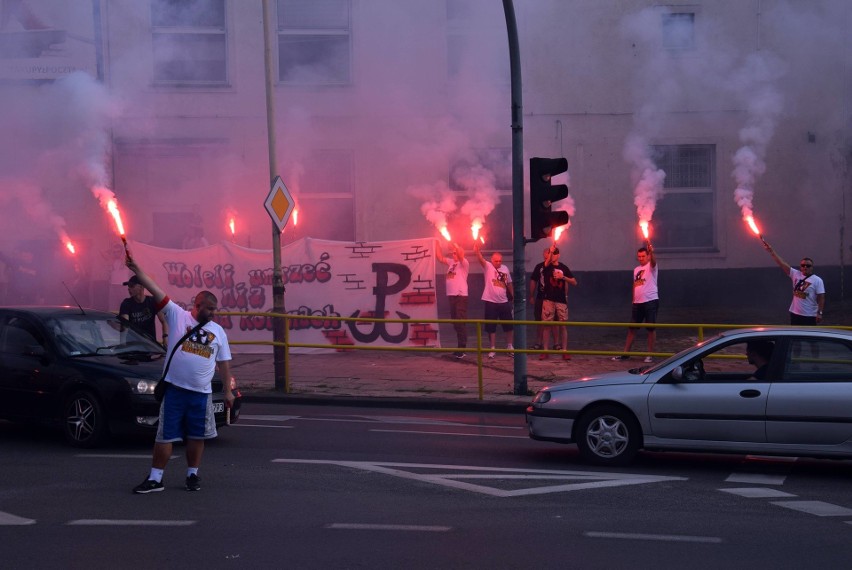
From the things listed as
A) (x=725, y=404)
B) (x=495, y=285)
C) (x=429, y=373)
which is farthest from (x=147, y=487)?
(x=495, y=285)

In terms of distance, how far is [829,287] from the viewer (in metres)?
18.8

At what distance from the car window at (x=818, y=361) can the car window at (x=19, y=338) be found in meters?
6.61

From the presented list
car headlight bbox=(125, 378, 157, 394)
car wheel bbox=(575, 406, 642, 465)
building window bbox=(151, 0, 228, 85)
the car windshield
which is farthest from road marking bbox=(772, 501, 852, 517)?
building window bbox=(151, 0, 228, 85)

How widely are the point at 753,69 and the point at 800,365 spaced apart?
9.73 meters

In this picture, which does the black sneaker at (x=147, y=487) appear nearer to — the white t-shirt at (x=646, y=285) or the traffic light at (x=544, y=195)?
the traffic light at (x=544, y=195)

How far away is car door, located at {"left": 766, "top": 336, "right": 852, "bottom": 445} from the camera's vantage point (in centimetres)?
746

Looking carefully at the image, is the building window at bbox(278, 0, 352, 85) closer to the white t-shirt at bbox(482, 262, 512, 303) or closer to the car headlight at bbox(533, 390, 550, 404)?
the white t-shirt at bbox(482, 262, 512, 303)

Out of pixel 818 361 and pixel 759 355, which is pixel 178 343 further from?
pixel 818 361

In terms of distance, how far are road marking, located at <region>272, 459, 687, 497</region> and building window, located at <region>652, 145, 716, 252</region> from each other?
468 inches

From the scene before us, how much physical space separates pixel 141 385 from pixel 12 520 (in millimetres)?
2462

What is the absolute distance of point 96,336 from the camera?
9.34 metres

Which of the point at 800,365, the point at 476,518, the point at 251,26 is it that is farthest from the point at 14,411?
the point at 251,26

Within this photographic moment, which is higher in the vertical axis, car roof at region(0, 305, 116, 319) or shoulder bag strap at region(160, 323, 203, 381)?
car roof at region(0, 305, 116, 319)

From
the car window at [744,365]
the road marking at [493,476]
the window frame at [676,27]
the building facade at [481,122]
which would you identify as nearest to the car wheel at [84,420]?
the road marking at [493,476]
